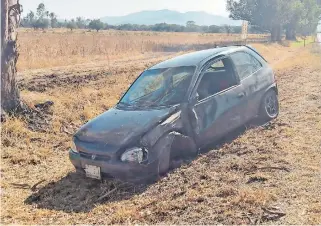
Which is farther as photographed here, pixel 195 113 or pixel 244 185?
pixel 195 113

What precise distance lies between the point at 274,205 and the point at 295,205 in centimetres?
22

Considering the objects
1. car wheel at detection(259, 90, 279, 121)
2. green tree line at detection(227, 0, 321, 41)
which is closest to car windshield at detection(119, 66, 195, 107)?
car wheel at detection(259, 90, 279, 121)

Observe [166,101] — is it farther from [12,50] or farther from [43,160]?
[12,50]

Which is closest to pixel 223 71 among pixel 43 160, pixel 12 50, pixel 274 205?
pixel 274 205

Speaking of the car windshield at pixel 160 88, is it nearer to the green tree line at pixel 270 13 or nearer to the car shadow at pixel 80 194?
the car shadow at pixel 80 194

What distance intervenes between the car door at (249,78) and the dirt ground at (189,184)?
44cm

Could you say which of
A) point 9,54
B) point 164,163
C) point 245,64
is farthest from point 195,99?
point 9,54

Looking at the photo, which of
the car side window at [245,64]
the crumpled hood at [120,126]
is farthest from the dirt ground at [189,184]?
the car side window at [245,64]

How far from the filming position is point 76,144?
501 cm

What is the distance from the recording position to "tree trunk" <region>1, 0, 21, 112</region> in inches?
289

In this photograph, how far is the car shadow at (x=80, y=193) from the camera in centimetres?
438

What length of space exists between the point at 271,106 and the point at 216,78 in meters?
1.66

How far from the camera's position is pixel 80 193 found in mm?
4707

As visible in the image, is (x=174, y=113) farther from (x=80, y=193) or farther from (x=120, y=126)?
(x=80, y=193)
